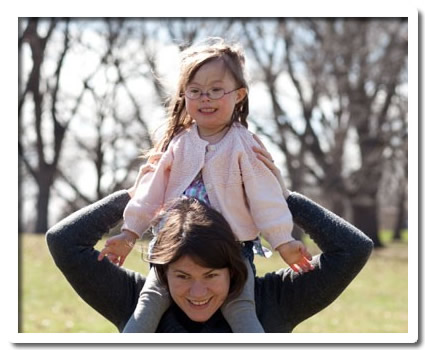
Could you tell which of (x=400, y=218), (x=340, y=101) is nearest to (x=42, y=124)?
(x=340, y=101)

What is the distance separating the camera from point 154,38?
1024 cm

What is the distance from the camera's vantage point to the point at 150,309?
2355 millimetres

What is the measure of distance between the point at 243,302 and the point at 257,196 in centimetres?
31

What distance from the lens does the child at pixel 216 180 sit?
2373mm

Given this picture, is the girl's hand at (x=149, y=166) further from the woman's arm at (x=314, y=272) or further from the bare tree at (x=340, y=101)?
the bare tree at (x=340, y=101)

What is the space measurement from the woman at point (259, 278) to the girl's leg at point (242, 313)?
34mm

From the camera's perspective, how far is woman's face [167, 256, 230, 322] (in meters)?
2.27

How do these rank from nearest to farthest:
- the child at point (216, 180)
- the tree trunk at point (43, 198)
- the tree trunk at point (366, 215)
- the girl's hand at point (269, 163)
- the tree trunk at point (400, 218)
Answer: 1. the child at point (216, 180)
2. the girl's hand at point (269, 163)
3. the tree trunk at point (43, 198)
4. the tree trunk at point (366, 215)
5. the tree trunk at point (400, 218)

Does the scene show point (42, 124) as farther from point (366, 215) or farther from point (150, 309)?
point (150, 309)

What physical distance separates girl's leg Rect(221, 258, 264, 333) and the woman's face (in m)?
0.04

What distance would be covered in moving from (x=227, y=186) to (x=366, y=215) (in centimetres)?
1422

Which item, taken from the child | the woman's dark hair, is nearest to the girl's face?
the child

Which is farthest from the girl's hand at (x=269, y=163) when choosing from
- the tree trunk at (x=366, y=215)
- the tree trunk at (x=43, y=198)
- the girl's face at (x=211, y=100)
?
→ the tree trunk at (x=366, y=215)
